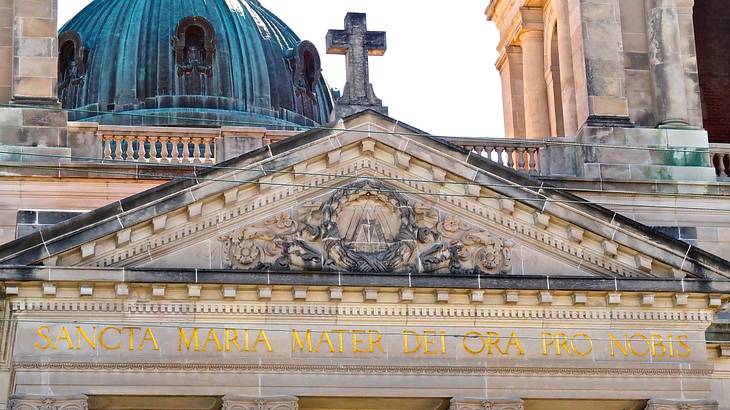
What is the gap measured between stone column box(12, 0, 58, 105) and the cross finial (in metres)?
5.54

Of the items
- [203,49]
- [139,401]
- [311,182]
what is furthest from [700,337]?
[203,49]

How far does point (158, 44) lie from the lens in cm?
5116

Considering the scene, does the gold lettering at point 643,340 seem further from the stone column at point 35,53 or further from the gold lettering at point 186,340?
the stone column at point 35,53

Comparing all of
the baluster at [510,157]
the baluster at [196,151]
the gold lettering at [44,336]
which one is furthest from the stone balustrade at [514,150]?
the gold lettering at [44,336]

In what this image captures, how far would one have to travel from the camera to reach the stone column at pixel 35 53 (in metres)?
39.0

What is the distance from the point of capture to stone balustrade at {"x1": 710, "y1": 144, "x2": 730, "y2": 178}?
41344mm

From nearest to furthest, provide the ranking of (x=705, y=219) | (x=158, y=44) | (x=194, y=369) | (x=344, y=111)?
(x=194, y=369) → (x=344, y=111) → (x=705, y=219) → (x=158, y=44)

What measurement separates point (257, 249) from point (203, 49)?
17.6 metres

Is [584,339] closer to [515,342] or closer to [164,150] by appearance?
[515,342]

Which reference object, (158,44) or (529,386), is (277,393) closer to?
(529,386)

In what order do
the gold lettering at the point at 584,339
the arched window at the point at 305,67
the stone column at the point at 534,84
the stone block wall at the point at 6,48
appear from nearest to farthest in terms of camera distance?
the gold lettering at the point at 584,339, the stone block wall at the point at 6,48, the stone column at the point at 534,84, the arched window at the point at 305,67

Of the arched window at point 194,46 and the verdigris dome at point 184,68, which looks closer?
the verdigris dome at point 184,68

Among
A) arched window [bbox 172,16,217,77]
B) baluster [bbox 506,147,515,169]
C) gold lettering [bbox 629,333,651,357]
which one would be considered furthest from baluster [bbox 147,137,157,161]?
arched window [bbox 172,16,217,77]

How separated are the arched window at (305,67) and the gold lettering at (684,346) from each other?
19.1 m
